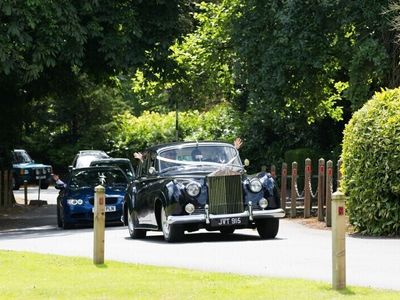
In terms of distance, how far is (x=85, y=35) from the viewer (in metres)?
27.5

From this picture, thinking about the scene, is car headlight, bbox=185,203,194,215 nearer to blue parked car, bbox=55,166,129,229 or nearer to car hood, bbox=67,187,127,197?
blue parked car, bbox=55,166,129,229

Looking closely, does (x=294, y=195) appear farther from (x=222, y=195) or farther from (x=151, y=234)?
(x=222, y=195)

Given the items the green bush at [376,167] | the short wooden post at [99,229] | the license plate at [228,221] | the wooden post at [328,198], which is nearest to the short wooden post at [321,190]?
the wooden post at [328,198]

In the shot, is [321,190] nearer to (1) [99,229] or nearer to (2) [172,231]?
(2) [172,231]

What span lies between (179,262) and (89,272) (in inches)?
78.3

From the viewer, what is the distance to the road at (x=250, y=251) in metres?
13.6

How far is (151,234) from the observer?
75.6ft

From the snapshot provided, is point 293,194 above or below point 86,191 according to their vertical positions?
below

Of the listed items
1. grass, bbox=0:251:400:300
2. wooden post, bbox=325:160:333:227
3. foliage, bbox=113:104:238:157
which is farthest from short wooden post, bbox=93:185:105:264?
foliage, bbox=113:104:238:157

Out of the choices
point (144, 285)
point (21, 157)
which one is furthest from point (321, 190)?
point (21, 157)

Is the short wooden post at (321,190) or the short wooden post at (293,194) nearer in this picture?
the short wooden post at (321,190)

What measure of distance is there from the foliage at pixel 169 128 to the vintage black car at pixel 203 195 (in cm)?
3130

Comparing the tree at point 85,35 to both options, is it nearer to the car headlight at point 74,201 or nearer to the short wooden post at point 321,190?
the car headlight at point 74,201

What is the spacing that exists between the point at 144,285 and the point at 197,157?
8765mm
